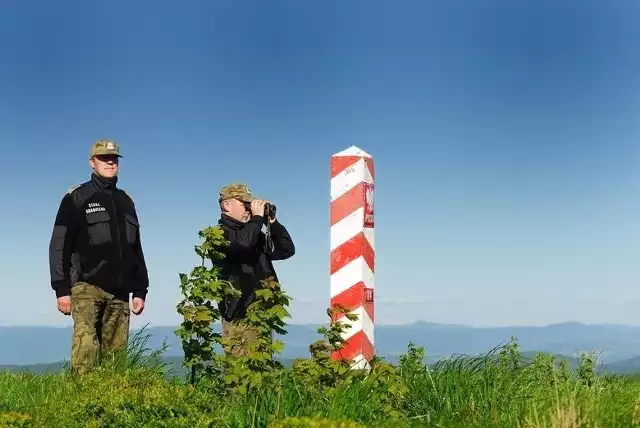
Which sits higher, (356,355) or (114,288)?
(114,288)

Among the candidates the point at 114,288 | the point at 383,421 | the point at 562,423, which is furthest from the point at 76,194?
the point at 562,423

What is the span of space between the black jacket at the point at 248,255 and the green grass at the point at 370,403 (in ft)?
3.03

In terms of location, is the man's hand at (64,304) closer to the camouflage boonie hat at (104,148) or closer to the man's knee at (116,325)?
the man's knee at (116,325)

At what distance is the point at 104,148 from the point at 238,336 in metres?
2.71

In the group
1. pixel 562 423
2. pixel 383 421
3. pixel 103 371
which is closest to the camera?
pixel 562 423

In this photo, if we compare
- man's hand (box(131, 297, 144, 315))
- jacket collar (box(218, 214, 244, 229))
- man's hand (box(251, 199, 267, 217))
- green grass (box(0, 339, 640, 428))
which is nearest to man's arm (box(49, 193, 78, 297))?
man's hand (box(131, 297, 144, 315))

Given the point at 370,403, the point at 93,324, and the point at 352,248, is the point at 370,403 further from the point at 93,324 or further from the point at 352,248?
the point at 93,324

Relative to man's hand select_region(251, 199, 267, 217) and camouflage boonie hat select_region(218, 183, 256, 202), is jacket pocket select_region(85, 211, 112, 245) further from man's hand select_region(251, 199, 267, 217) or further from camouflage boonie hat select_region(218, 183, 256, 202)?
man's hand select_region(251, 199, 267, 217)

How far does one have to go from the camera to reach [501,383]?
26.3 feet

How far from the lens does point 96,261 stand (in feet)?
33.1

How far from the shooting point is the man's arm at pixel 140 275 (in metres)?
10.5

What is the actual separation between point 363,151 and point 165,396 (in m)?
3.41

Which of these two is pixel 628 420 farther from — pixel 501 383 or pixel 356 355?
pixel 356 355

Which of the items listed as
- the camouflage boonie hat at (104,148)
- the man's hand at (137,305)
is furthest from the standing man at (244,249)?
the man's hand at (137,305)
